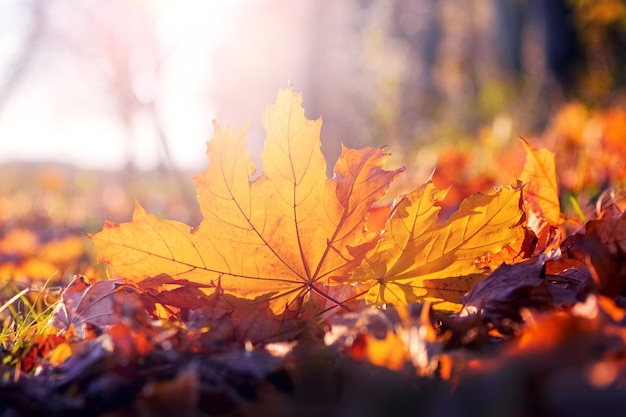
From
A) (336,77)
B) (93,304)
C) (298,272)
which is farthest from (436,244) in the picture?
(336,77)

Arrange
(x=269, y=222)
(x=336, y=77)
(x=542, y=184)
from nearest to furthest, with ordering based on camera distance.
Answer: (x=269, y=222), (x=542, y=184), (x=336, y=77)

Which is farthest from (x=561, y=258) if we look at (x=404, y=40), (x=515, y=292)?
(x=404, y=40)

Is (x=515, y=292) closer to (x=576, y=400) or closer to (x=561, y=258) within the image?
(x=561, y=258)

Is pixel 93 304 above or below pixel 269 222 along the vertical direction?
below

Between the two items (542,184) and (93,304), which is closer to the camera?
(93,304)

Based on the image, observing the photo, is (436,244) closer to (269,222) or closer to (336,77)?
(269,222)

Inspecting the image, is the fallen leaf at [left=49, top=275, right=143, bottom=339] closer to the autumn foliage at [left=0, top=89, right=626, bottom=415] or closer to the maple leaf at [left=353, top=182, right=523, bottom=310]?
the autumn foliage at [left=0, top=89, right=626, bottom=415]

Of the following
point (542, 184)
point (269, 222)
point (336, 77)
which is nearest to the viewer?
point (269, 222)
